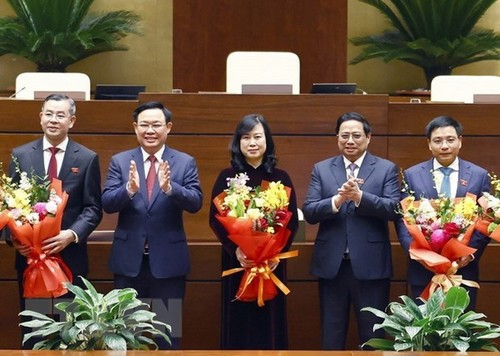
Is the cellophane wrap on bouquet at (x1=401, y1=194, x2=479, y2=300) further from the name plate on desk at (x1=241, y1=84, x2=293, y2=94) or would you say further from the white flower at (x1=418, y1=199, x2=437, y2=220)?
the name plate on desk at (x1=241, y1=84, x2=293, y2=94)

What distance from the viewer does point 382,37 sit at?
35.6 feet

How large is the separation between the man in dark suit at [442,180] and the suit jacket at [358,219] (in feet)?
0.35

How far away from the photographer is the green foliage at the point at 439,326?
468cm

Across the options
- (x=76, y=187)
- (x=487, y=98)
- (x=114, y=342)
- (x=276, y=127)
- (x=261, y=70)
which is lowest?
(x=114, y=342)

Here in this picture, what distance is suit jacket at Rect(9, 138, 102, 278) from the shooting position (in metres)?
5.68

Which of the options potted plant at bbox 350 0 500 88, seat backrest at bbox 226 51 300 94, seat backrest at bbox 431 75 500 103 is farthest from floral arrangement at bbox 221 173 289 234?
potted plant at bbox 350 0 500 88

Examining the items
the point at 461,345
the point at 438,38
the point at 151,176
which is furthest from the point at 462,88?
the point at 438,38

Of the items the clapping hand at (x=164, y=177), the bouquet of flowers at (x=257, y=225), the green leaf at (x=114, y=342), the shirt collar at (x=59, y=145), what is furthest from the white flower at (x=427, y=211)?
the shirt collar at (x=59, y=145)

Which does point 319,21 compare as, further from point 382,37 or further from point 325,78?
point 382,37

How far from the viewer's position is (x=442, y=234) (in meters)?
5.32

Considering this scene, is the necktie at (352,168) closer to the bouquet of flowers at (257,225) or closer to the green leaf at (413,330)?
the bouquet of flowers at (257,225)

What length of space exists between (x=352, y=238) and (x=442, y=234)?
0.52 metres

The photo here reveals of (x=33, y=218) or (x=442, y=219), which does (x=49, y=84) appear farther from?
(x=442, y=219)

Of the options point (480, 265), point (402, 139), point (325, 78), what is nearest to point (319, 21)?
point (325, 78)
